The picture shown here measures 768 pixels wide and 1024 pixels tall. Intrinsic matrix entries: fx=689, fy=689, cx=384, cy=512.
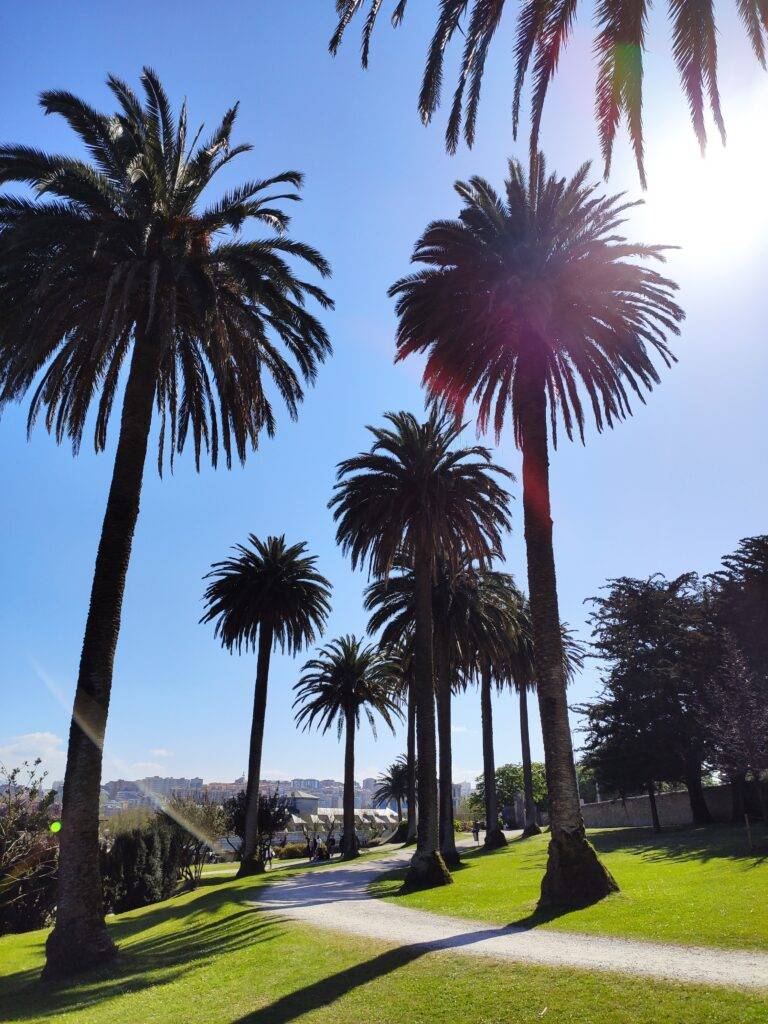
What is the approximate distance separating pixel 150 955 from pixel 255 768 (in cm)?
2174

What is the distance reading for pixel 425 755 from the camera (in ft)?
82.9

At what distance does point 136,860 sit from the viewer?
32.6m

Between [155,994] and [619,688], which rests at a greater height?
[619,688]

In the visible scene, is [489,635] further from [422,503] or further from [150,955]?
[150,955]

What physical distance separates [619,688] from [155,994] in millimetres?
38284

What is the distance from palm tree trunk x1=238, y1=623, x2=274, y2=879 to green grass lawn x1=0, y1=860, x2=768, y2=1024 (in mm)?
19916

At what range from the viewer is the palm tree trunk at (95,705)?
12.8 metres

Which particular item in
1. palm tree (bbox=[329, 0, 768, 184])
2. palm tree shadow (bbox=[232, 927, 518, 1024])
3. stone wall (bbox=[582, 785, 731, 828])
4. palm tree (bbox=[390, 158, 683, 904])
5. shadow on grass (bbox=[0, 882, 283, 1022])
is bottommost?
shadow on grass (bbox=[0, 882, 283, 1022])

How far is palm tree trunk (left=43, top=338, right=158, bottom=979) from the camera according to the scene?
12781 millimetres

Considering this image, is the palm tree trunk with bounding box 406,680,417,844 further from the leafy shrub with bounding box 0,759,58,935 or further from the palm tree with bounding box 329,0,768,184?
the palm tree with bounding box 329,0,768,184

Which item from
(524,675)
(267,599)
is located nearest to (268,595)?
(267,599)

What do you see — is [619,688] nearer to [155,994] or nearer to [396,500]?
[396,500]

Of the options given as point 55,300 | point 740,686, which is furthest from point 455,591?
point 55,300

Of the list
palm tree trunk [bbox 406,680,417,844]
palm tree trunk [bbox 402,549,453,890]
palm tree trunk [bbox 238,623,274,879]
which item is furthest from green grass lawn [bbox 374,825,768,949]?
palm tree trunk [bbox 406,680,417,844]
